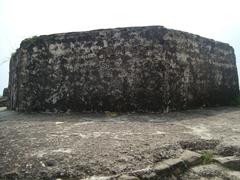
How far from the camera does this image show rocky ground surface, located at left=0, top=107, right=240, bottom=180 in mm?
3119

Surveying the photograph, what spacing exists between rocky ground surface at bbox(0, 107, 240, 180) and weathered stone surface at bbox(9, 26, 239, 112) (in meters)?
0.89

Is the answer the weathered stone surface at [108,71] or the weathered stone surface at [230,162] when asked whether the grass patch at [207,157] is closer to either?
the weathered stone surface at [230,162]

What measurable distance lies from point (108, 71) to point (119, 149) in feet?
7.99

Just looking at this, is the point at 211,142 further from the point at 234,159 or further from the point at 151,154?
the point at 151,154

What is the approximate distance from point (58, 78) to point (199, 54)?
2.66 m

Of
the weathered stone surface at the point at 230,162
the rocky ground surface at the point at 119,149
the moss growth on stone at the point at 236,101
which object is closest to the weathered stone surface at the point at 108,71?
the rocky ground surface at the point at 119,149

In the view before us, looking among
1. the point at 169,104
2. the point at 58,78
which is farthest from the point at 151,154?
the point at 58,78

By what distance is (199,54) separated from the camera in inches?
262

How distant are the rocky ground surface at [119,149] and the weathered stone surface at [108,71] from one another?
89cm

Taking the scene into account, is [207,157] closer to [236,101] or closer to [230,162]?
[230,162]

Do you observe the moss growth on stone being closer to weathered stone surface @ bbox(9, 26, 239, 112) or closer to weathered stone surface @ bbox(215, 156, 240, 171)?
weathered stone surface @ bbox(9, 26, 239, 112)

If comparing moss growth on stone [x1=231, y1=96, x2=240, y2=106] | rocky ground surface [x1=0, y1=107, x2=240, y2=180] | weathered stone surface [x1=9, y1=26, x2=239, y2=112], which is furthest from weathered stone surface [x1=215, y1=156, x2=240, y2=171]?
moss growth on stone [x1=231, y1=96, x2=240, y2=106]

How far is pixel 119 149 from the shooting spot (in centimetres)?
350

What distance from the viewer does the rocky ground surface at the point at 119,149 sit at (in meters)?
3.12
